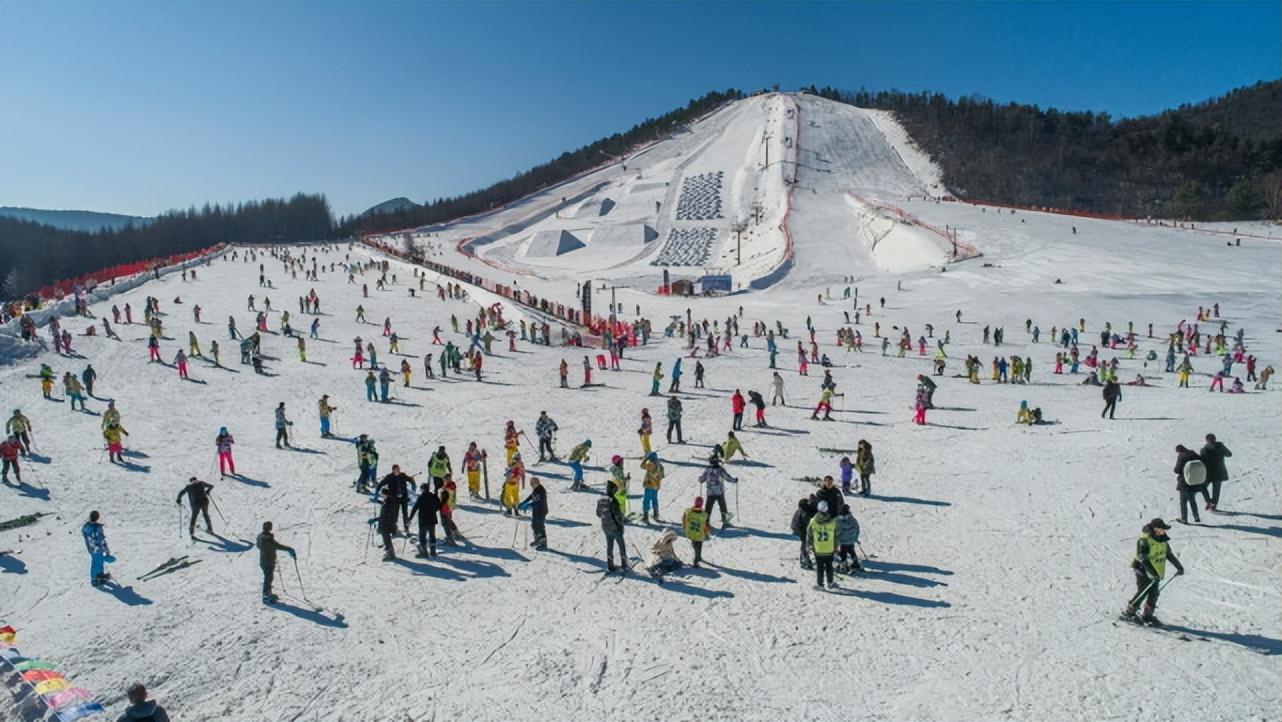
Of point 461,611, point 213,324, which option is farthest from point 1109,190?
point 461,611

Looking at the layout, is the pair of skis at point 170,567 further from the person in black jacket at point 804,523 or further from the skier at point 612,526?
the person in black jacket at point 804,523

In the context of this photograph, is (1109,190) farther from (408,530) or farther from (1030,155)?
(408,530)

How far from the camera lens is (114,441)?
13.0m

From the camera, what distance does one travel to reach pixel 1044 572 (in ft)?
25.8

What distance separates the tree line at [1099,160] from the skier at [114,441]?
237 feet

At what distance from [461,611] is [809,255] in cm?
4899

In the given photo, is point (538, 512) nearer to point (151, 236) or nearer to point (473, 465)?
point (473, 465)

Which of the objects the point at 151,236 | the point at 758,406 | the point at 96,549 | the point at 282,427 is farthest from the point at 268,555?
the point at 151,236

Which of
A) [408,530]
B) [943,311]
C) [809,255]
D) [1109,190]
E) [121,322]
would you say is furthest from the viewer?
[1109,190]

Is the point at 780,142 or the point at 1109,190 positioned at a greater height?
the point at 780,142

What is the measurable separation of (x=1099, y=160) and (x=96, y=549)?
357 feet

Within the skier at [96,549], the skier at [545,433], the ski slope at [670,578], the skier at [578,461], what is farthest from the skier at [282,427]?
the skier at [578,461]

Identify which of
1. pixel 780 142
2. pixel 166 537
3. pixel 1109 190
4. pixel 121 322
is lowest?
pixel 166 537

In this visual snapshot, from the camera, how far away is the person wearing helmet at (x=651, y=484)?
957 centimetres
